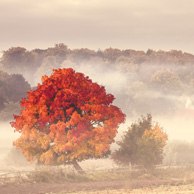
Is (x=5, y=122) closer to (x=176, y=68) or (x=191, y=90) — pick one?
(x=191, y=90)

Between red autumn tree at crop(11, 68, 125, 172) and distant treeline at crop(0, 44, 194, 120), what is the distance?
4007 cm

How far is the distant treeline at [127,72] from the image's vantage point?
324 feet

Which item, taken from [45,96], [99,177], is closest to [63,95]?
[45,96]

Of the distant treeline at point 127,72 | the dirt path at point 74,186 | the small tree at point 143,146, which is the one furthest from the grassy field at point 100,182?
the distant treeline at point 127,72

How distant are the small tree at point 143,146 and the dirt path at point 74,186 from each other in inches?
167

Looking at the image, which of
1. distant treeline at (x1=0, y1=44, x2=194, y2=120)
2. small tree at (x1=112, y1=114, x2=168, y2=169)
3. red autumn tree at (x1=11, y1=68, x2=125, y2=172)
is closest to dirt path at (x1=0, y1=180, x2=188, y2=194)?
red autumn tree at (x1=11, y1=68, x2=125, y2=172)

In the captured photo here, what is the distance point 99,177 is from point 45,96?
834 centimetres

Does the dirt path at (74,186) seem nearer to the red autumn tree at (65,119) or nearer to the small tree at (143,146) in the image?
the red autumn tree at (65,119)

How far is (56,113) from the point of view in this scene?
1662 inches

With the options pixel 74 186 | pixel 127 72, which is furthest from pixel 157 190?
pixel 127 72

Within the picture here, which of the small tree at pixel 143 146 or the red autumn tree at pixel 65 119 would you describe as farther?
the small tree at pixel 143 146

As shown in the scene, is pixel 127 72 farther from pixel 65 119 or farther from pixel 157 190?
pixel 157 190

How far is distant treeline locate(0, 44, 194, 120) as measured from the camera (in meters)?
98.8

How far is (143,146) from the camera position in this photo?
1768 inches
